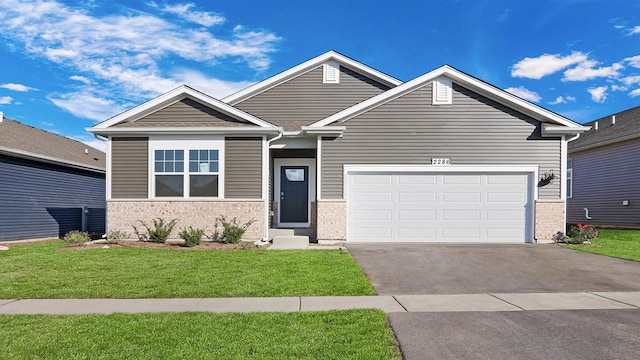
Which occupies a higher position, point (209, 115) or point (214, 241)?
point (209, 115)

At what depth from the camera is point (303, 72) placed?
593 inches

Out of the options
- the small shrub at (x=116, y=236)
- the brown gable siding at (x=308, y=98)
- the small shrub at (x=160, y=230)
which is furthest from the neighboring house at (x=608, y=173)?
the small shrub at (x=116, y=236)

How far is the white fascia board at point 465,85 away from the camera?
11570mm

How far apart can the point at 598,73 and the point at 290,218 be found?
17.1 meters

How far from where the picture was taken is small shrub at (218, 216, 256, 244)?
11062 mm

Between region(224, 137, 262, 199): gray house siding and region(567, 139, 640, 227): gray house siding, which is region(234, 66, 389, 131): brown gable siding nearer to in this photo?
region(224, 137, 262, 199): gray house siding

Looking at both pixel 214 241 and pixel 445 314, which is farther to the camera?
pixel 214 241

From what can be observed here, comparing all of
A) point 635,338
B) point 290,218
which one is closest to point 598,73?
point 290,218

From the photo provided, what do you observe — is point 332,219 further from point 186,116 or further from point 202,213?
point 186,116

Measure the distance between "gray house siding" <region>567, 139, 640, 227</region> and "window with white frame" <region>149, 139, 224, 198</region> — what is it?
17.0m

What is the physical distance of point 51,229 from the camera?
14.5m

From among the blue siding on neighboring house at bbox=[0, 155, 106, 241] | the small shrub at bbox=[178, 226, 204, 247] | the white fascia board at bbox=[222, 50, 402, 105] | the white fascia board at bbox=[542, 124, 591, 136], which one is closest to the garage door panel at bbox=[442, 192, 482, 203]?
the white fascia board at bbox=[542, 124, 591, 136]

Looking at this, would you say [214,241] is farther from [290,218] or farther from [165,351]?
[165,351]

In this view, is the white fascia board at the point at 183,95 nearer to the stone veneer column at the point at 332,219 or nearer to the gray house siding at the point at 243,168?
the gray house siding at the point at 243,168
